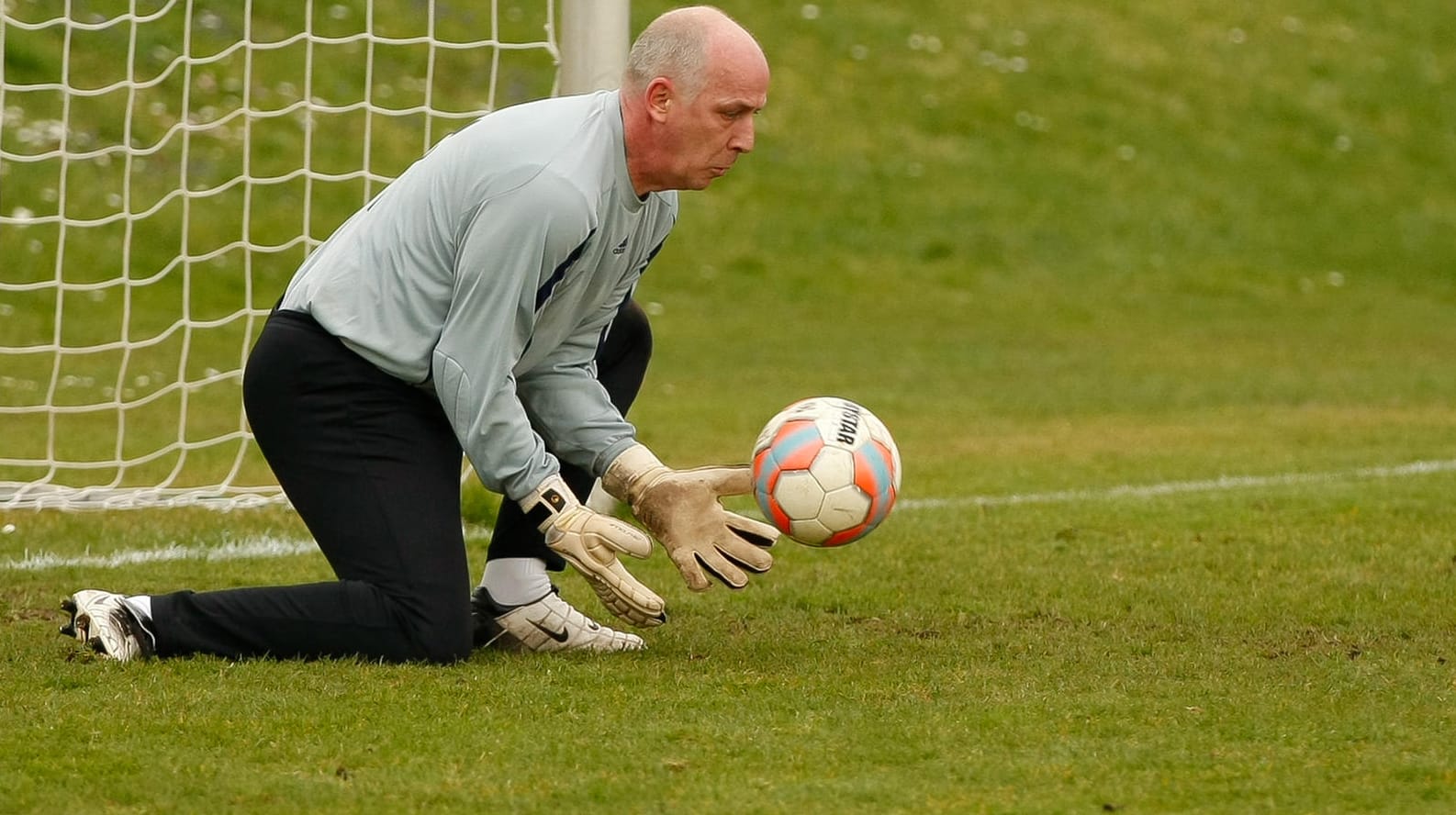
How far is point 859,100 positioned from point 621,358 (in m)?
15.4

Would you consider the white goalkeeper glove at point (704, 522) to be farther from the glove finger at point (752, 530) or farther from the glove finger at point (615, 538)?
the glove finger at point (615, 538)

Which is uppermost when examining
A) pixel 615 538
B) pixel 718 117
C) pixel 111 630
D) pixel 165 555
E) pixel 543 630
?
pixel 718 117

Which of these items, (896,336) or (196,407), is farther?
(896,336)

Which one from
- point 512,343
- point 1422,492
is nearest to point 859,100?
point 1422,492

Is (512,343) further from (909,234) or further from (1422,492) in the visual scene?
(909,234)

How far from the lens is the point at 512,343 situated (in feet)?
15.1

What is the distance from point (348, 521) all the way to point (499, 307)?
785 millimetres

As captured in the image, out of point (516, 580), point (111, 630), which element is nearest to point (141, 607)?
point (111, 630)

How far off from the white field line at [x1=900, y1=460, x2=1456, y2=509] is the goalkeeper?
2958 mm

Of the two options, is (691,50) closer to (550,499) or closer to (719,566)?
(550,499)

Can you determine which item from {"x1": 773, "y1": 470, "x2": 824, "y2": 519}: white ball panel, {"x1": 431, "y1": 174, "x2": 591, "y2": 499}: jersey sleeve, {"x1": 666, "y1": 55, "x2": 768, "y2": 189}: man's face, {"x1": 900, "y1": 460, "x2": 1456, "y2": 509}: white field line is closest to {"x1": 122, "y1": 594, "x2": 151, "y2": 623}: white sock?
{"x1": 431, "y1": 174, "x2": 591, "y2": 499}: jersey sleeve

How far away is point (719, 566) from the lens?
4.81 meters

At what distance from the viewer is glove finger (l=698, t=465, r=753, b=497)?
489 centimetres

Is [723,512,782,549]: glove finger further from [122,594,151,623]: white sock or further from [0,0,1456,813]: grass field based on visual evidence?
[122,594,151,623]: white sock
